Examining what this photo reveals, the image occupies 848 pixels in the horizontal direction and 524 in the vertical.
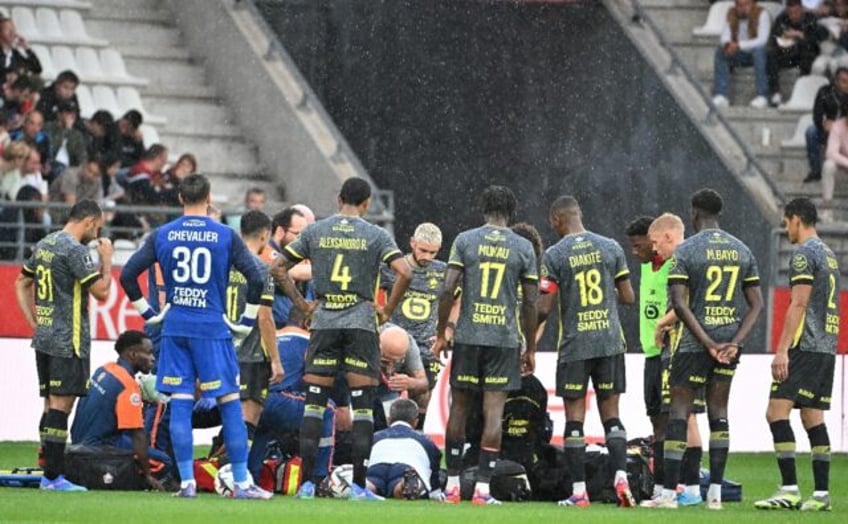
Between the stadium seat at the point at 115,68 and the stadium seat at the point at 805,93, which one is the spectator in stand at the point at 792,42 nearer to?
the stadium seat at the point at 805,93

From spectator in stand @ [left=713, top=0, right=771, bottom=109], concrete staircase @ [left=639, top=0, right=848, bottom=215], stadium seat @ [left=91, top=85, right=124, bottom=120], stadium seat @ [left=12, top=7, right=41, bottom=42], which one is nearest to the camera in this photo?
stadium seat @ [left=91, top=85, right=124, bottom=120]

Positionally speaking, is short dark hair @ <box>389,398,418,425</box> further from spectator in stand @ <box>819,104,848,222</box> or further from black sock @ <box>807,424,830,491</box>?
spectator in stand @ <box>819,104,848,222</box>

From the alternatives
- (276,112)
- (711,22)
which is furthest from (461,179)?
(711,22)

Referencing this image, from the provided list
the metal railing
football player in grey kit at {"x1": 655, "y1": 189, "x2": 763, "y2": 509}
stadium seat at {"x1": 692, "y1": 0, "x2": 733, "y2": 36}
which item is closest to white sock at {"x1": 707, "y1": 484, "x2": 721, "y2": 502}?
football player in grey kit at {"x1": 655, "y1": 189, "x2": 763, "y2": 509}

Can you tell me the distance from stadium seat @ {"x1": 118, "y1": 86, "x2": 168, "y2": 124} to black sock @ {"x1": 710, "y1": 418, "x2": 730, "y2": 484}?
14.6 metres

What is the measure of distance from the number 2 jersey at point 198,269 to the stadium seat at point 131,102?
13.8 metres

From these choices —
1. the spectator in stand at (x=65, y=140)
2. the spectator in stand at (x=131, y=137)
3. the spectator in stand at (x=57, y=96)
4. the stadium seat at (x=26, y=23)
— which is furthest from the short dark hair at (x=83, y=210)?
the stadium seat at (x=26, y=23)

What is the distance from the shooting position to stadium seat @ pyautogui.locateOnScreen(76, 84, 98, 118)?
27.8 meters

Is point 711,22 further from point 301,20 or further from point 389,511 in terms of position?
point 389,511

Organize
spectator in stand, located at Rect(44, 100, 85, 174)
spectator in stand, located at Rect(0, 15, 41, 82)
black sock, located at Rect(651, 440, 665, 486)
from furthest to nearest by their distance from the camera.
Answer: spectator in stand, located at Rect(0, 15, 41, 82) < spectator in stand, located at Rect(44, 100, 85, 174) < black sock, located at Rect(651, 440, 665, 486)

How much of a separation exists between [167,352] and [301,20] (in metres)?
15.4

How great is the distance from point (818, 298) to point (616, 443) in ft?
6.32

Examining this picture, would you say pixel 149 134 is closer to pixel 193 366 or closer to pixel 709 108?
pixel 709 108

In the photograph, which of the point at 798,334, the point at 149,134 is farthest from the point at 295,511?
the point at 149,134
